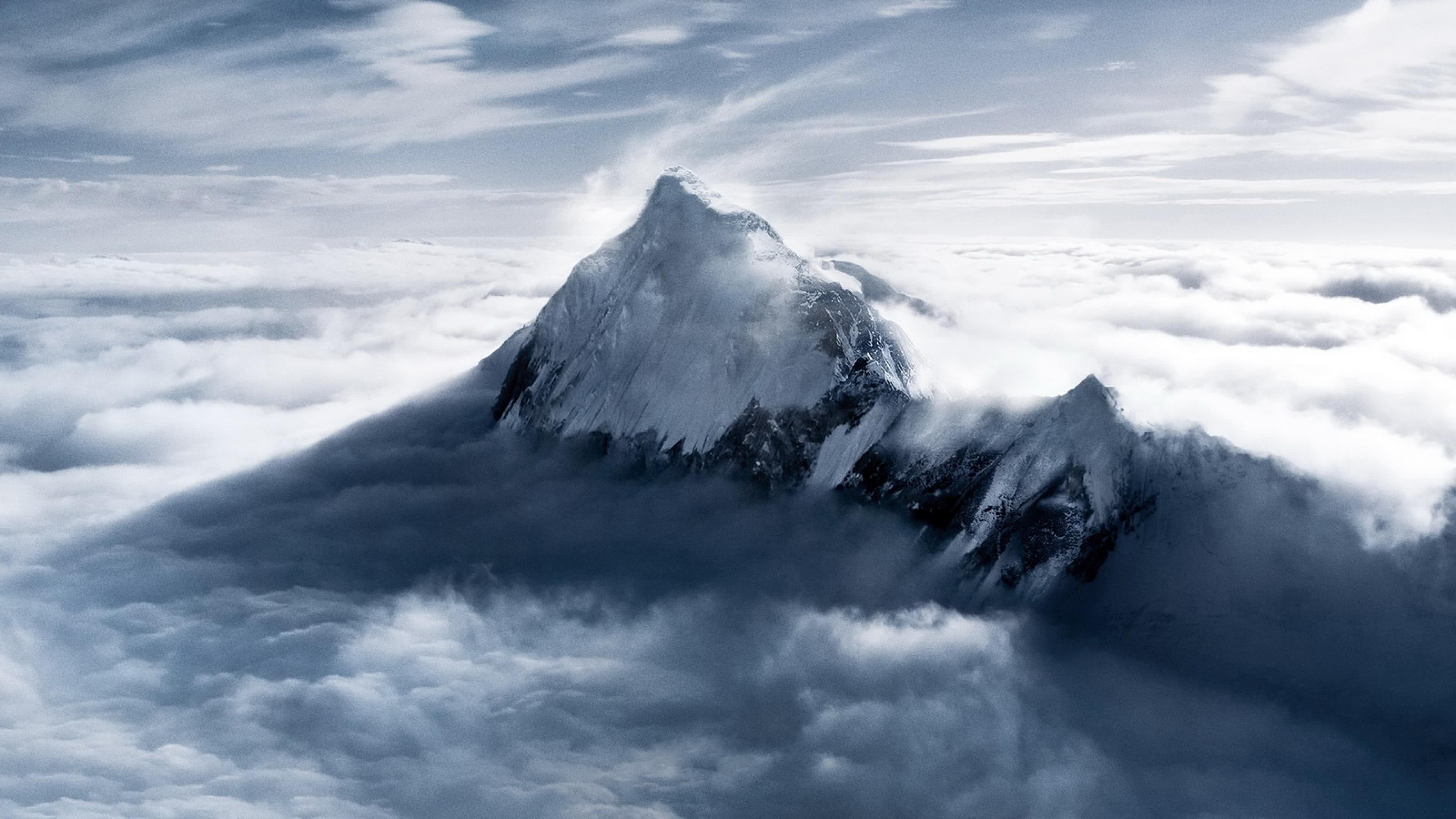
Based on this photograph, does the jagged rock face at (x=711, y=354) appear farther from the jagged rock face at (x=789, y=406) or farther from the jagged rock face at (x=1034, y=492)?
the jagged rock face at (x=1034, y=492)

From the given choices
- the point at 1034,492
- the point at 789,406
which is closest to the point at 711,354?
the point at 789,406

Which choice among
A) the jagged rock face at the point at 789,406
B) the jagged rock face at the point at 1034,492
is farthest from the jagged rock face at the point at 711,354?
the jagged rock face at the point at 1034,492

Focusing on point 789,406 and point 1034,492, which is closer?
point 1034,492

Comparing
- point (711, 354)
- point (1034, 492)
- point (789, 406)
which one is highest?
point (711, 354)

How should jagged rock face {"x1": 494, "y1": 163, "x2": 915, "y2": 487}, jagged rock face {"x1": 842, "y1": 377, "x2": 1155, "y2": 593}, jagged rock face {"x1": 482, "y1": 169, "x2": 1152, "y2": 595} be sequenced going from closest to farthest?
jagged rock face {"x1": 842, "y1": 377, "x2": 1155, "y2": 593} → jagged rock face {"x1": 482, "y1": 169, "x2": 1152, "y2": 595} → jagged rock face {"x1": 494, "y1": 163, "x2": 915, "y2": 487}

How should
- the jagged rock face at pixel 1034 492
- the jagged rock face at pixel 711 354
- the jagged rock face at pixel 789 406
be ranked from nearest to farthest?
1. the jagged rock face at pixel 1034 492
2. the jagged rock face at pixel 789 406
3. the jagged rock face at pixel 711 354

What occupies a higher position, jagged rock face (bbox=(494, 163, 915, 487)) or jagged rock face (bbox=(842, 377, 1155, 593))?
jagged rock face (bbox=(494, 163, 915, 487))

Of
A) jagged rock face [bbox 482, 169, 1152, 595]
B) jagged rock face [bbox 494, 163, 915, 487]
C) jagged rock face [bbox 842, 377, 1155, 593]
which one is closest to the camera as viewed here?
jagged rock face [bbox 842, 377, 1155, 593]

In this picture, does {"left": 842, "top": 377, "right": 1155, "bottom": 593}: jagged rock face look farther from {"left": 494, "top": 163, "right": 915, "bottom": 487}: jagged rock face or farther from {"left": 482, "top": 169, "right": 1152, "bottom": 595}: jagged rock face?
{"left": 494, "top": 163, "right": 915, "bottom": 487}: jagged rock face

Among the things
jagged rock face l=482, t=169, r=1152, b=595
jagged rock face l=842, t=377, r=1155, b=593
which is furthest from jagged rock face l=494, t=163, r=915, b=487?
jagged rock face l=842, t=377, r=1155, b=593

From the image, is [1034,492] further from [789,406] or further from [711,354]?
[711,354]
